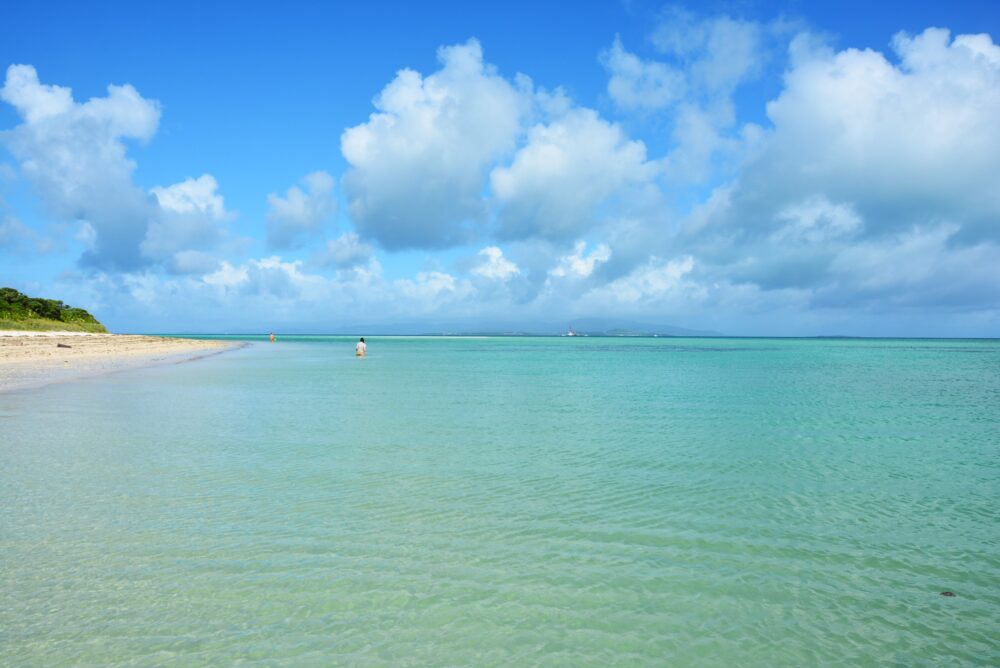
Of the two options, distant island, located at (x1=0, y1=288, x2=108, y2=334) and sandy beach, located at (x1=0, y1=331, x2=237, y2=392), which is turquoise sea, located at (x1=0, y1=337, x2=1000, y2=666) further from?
distant island, located at (x1=0, y1=288, x2=108, y2=334)

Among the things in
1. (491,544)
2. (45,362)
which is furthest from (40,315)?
(491,544)

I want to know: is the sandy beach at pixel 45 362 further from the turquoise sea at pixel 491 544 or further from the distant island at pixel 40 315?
the turquoise sea at pixel 491 544

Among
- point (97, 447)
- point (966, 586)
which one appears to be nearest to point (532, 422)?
point (97, 447)

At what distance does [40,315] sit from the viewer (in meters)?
92.0

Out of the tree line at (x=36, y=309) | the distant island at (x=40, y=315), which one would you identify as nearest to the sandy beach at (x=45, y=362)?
the distant island at (x=40, y=315)

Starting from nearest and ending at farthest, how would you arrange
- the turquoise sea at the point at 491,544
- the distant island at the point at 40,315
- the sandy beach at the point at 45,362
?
the turquoise sea at the point at 491,544
the sandy beach at the point at 45,362
the distant island at the point at 40,315

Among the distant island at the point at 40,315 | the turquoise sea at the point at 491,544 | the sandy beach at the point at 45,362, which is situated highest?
the distant island at the point at 40,315

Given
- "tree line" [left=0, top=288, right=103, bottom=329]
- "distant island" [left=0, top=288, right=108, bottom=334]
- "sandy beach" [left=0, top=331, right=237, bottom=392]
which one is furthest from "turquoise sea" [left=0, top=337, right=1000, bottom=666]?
Result: "tree line" [left=0, top=288, right=103, bottom=329]

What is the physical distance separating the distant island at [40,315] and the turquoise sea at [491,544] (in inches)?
3038

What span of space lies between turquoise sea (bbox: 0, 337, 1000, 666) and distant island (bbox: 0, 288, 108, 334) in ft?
253

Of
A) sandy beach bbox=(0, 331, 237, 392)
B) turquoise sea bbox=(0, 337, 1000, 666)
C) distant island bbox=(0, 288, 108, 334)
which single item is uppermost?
distant island bbox=(0, 288, 108, 334)

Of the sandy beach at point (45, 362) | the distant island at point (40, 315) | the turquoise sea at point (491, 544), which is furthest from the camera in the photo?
the distant island at point (40, 315)

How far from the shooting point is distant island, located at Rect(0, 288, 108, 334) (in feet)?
264

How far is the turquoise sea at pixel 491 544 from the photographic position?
6.29 m
